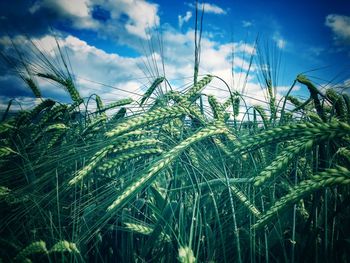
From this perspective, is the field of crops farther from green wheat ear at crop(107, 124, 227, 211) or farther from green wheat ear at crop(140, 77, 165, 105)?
green wheat ear at crop(140, 77, 165, 105)

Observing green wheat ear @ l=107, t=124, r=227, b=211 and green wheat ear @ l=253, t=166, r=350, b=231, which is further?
green wheat ear @ l=107, t=124, r=227, b=211

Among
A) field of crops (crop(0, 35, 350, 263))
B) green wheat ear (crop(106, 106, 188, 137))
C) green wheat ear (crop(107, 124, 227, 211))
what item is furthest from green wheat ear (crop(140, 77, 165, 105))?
green wheat ear (crop(107, 124, 227, 211))

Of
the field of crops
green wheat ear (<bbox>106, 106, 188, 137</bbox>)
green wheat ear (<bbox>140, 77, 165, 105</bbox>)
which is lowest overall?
the field of crops

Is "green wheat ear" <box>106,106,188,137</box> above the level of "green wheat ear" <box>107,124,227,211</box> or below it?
above

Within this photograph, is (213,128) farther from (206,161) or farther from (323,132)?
(323,132)

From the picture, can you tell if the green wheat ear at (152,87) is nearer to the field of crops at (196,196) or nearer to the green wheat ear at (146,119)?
Result: the field of crops at (196,196)

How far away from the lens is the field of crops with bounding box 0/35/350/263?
0.87 meters

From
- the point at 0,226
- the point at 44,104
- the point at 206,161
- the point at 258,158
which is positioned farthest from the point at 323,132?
the point at 44,104

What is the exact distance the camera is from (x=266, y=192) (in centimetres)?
138

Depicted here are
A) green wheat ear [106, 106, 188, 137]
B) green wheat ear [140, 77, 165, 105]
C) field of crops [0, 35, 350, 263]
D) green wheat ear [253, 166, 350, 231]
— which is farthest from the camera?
green wheat ear [140, 77, 165, 105]

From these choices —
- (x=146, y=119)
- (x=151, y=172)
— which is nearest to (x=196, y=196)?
(x=151, y=172)

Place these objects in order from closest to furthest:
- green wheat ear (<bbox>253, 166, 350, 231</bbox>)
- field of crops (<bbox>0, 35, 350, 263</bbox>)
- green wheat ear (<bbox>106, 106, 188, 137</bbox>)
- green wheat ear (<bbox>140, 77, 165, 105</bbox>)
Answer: green wheat ear (<bbox>253, 166, 350, 231</bbox>) → field of crops (<bbox>0, 35, 350, 263</bbox>) → green wheat ear (<bbox>106, 106, 188, 137</bbox>) → green wheat ear (<bbox>140, 77, 165, 105</bbox>)

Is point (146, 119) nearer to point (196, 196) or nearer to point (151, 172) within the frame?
point (151, 172)

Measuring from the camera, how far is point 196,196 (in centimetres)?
105
